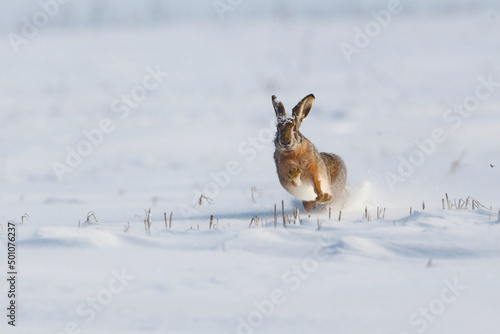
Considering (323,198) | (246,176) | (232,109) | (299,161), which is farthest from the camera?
(232,109)

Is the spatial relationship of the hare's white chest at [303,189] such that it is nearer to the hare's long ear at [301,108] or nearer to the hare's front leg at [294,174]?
the hare's front leg at [294,174]

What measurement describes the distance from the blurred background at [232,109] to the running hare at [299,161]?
770 mm

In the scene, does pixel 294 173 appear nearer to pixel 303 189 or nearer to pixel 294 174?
pixel 294 174

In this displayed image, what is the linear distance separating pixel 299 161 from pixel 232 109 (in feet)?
25.0

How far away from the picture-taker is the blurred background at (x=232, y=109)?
841 cm

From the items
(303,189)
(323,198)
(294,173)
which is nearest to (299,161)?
(294,173)

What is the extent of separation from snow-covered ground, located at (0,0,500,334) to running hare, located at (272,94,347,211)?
0.28 meters

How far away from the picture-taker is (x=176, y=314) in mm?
3082

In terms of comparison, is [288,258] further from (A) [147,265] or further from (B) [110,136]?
(B) [110,136]

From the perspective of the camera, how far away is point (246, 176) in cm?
932

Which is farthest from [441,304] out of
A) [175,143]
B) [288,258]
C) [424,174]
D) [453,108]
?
[453,108]

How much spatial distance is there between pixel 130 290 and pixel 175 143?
7.89 m

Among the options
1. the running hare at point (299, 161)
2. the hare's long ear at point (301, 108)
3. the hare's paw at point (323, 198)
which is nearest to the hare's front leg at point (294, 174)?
the running hare at point (299, 161)

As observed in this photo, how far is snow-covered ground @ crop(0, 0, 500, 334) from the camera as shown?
3.19 m
